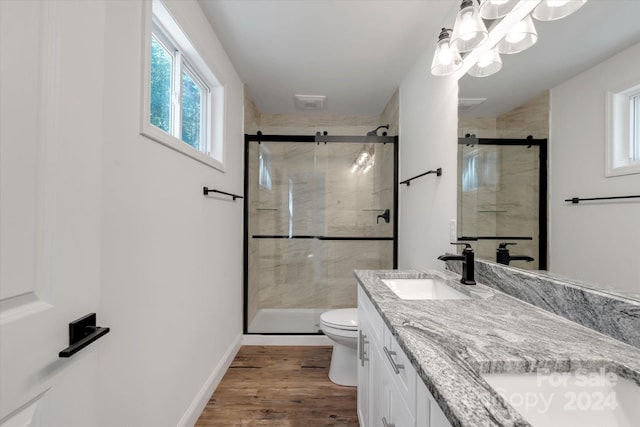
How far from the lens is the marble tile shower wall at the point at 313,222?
291cm

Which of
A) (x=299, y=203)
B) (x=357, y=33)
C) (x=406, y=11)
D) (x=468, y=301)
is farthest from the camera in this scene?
(x=299, y=203)

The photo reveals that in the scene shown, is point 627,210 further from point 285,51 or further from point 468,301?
point 285,51

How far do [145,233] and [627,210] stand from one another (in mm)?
1577

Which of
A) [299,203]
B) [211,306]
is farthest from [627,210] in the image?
[299,203]

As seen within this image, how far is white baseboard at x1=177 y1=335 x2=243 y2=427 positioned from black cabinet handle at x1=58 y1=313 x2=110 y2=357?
112 centimetres

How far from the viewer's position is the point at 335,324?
76.5 inches

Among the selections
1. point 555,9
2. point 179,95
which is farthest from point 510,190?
point 179,95

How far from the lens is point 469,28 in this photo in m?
1.21

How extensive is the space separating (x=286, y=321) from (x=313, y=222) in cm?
108

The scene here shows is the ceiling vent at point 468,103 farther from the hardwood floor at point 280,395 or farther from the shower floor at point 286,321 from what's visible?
the shower floor at point 286,321

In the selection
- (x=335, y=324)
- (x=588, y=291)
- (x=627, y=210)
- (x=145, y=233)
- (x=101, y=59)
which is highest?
(x=101, y=59)

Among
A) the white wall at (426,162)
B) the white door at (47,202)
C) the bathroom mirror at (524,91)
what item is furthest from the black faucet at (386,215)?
the white door at (47,202)

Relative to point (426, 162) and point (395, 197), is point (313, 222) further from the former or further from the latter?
point (426, 162)

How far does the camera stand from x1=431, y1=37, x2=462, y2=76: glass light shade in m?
1.43
